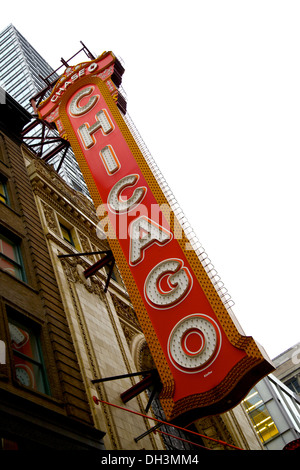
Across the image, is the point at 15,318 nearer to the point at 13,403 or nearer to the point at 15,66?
the point at 13,403

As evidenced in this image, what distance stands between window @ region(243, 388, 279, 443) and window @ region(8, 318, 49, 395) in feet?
55.8

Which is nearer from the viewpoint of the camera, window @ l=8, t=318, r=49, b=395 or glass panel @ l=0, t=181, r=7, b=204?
window @ l=8, t=318, r=49, b=395

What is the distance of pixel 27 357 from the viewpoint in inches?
460

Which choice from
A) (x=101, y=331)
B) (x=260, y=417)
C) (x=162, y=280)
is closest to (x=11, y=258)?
(x=101, y=331)

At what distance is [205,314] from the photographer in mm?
12906

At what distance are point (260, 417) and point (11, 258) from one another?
17.8 meters

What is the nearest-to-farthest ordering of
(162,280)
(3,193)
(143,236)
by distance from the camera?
1. (162,280)
2. (143,236)
3. (3,193)

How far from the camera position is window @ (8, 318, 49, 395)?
1127cm

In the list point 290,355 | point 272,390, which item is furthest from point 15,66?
point 272,390

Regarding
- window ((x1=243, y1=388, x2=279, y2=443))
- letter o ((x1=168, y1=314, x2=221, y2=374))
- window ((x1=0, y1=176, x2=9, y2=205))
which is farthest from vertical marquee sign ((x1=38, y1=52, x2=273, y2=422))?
window ((x1=243, y1=388, x2=279, y2=443))

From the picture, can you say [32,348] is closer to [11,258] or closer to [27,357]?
[27,357]

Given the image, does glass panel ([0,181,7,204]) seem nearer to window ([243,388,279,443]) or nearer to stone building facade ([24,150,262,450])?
stone building facade ([24,150,262,450])

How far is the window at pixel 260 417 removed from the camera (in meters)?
25.0
